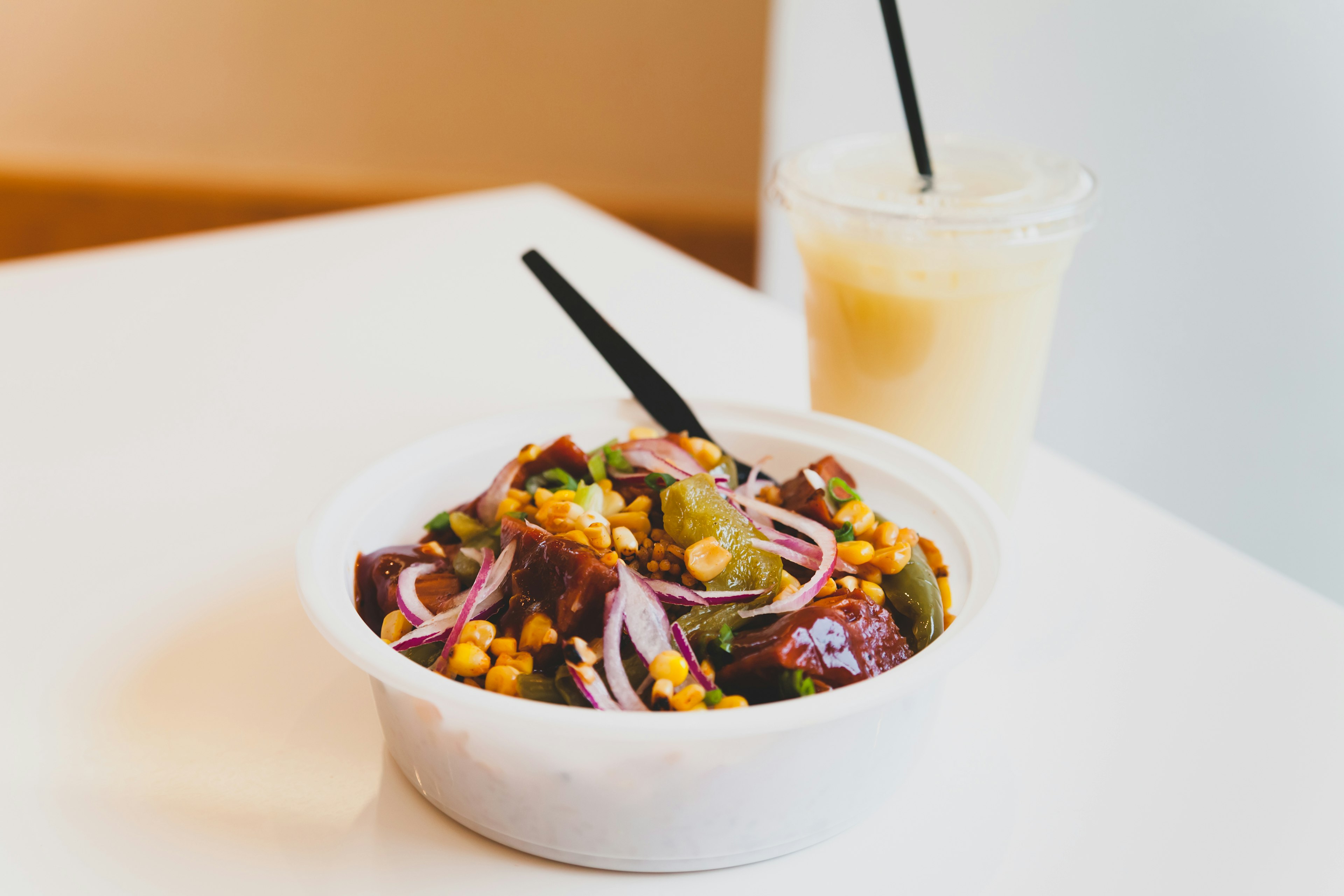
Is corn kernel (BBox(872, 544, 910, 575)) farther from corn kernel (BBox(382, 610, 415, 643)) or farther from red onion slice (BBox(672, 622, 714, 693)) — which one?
corn kernel (BBox(382, 610, 415, 643))

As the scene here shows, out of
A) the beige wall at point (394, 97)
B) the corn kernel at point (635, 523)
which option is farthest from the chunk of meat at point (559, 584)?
the beige wall at point (394, 97)

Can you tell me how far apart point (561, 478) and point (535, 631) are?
0.83 ft

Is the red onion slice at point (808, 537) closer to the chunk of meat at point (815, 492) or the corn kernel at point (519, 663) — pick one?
the chunk of meat at point (815, 492)

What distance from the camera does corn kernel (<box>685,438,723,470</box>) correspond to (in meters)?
1.24

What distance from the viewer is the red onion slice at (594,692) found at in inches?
35.5

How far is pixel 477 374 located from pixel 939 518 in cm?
101

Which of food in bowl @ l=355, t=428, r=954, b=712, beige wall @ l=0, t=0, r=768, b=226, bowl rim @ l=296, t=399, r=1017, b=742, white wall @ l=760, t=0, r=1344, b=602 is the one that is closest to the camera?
bowl rim @ l=296, t=399, r=1017, b=742

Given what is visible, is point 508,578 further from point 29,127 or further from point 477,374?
point 29,127

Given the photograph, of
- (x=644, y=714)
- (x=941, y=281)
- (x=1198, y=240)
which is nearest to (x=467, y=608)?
(x=644, y=714)

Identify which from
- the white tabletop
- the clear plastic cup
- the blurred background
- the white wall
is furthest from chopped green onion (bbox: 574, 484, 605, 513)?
the white wall

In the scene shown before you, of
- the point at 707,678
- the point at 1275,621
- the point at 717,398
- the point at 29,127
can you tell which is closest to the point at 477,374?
the point at 717,398

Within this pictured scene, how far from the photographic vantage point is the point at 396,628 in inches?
41.1

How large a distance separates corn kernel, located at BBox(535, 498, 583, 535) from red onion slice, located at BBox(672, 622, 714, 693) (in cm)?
15

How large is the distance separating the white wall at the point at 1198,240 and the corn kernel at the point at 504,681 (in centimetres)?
222
